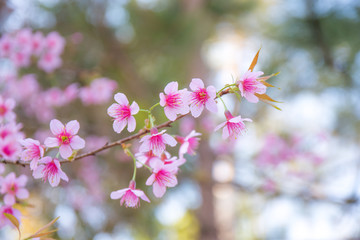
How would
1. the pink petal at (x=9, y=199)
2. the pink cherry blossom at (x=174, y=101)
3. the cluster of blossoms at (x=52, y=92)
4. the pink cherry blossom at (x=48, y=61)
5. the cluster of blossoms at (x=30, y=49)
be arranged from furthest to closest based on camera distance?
the cluster of blossoms at (x=52, y=92) < the pink cherry blossom at (x=48, y=61) < the cluster of blossoms at (x=30, y=49) < the pink petal at (x=9, y=199) < the pink cherry blossom at (x=174, y=101)

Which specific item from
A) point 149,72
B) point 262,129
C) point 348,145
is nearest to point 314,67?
point 348,145

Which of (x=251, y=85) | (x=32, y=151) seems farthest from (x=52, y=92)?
(x=251, y=85)

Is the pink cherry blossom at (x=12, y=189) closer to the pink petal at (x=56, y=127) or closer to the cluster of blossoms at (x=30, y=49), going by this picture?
the pink petal at (x=56, y=127)

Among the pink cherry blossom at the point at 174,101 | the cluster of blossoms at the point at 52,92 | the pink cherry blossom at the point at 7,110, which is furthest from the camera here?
the cluster of blossoms at the point at 52,92

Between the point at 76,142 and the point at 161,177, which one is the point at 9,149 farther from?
the point at 161,177

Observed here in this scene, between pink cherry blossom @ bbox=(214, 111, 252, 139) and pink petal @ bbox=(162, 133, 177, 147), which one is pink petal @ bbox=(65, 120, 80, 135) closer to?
pink petal @ bbox=(162, 133, 177, 147)

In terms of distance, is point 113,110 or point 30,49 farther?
point 30,49

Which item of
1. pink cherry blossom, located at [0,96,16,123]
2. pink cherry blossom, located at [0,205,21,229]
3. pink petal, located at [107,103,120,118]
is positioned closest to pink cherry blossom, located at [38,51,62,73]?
pink cherry blossom, located at [0,96,16,123]

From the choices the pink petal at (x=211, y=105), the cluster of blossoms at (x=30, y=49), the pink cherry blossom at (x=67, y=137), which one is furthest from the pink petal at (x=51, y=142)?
the cluster of blossoms at (x=30, y=49)
